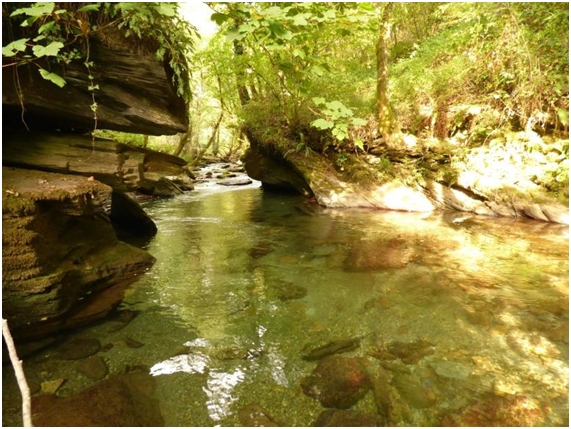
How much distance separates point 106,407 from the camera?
254 cm

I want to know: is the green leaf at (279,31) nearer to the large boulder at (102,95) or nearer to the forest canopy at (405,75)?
the forest canopy at (405,75)

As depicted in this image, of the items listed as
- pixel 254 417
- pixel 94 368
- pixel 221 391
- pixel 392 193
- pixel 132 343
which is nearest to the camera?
pixel 254 417

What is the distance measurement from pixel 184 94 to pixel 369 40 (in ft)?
32.4

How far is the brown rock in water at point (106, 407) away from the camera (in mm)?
2404

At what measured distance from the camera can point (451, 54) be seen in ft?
33.3

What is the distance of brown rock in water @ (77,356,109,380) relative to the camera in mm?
2975

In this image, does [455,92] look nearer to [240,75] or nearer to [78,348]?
[240,75]

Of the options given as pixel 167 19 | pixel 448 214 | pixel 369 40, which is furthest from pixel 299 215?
pixel 369 40

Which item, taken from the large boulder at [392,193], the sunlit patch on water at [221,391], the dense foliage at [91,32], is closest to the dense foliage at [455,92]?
the large boulder at [392,193]

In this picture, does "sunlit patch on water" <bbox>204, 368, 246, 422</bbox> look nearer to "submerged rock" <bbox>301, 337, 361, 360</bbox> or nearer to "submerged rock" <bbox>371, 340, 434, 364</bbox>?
"submerged rock" <bbox>301, 337, 361, 360</bbox>

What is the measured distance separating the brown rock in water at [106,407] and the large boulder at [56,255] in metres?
1.01

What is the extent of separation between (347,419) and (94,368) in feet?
7.88

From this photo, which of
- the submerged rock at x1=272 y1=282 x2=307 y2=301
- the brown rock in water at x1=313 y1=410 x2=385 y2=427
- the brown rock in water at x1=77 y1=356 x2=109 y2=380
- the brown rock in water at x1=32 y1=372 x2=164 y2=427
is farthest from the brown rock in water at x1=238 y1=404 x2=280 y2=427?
the submerged rock at x1=272 y1=282 x2=307 y2=301

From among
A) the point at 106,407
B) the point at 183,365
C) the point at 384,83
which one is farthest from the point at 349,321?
the point at 384,83
